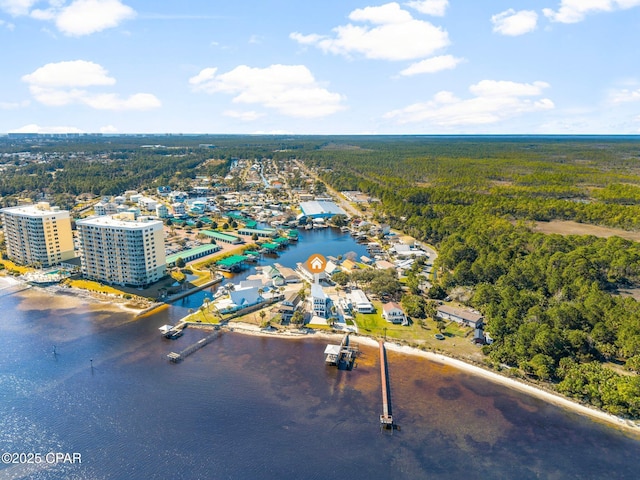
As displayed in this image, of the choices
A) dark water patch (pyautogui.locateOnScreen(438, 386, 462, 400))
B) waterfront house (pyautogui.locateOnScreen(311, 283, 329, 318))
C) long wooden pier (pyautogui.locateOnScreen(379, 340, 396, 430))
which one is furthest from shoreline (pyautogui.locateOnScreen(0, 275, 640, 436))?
waterfront house (pyautogui.locateOnScreen(311, 283, 329, 318))

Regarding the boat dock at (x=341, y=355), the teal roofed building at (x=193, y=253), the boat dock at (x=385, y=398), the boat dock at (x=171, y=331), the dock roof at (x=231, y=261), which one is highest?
the teal roofed building at (x=193, y=253)

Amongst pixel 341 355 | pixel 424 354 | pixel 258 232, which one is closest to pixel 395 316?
pixel 424 354

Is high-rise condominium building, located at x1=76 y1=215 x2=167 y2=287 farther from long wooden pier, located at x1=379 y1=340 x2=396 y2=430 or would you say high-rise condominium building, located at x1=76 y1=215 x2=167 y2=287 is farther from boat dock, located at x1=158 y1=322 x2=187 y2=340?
long wooden pier, located at x1=379 y1=340 x2=396 y2=430

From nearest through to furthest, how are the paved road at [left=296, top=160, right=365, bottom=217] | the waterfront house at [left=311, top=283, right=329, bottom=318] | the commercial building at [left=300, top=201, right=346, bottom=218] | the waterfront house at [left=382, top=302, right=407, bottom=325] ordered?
1. the waterfront house at [left=382, top=302, right=407, bottom=325]
2. the waterfront house at [left=311, top=283, right=329, bottom=318]
3. the commercial building at [left=300, top=201, right=346, bottom=218]
4. the paved road at [left=296, top=160, right=365, bottom=217]

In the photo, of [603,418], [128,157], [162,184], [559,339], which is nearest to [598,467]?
[603,418]

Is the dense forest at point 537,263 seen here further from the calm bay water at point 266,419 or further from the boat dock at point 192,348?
the boat dock at point 192,348

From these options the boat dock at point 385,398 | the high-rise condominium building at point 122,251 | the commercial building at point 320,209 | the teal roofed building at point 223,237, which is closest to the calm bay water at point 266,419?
the boat dock at point 385,398

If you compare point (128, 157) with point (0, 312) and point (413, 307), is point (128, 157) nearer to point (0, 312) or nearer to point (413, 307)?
point (0, 312)
